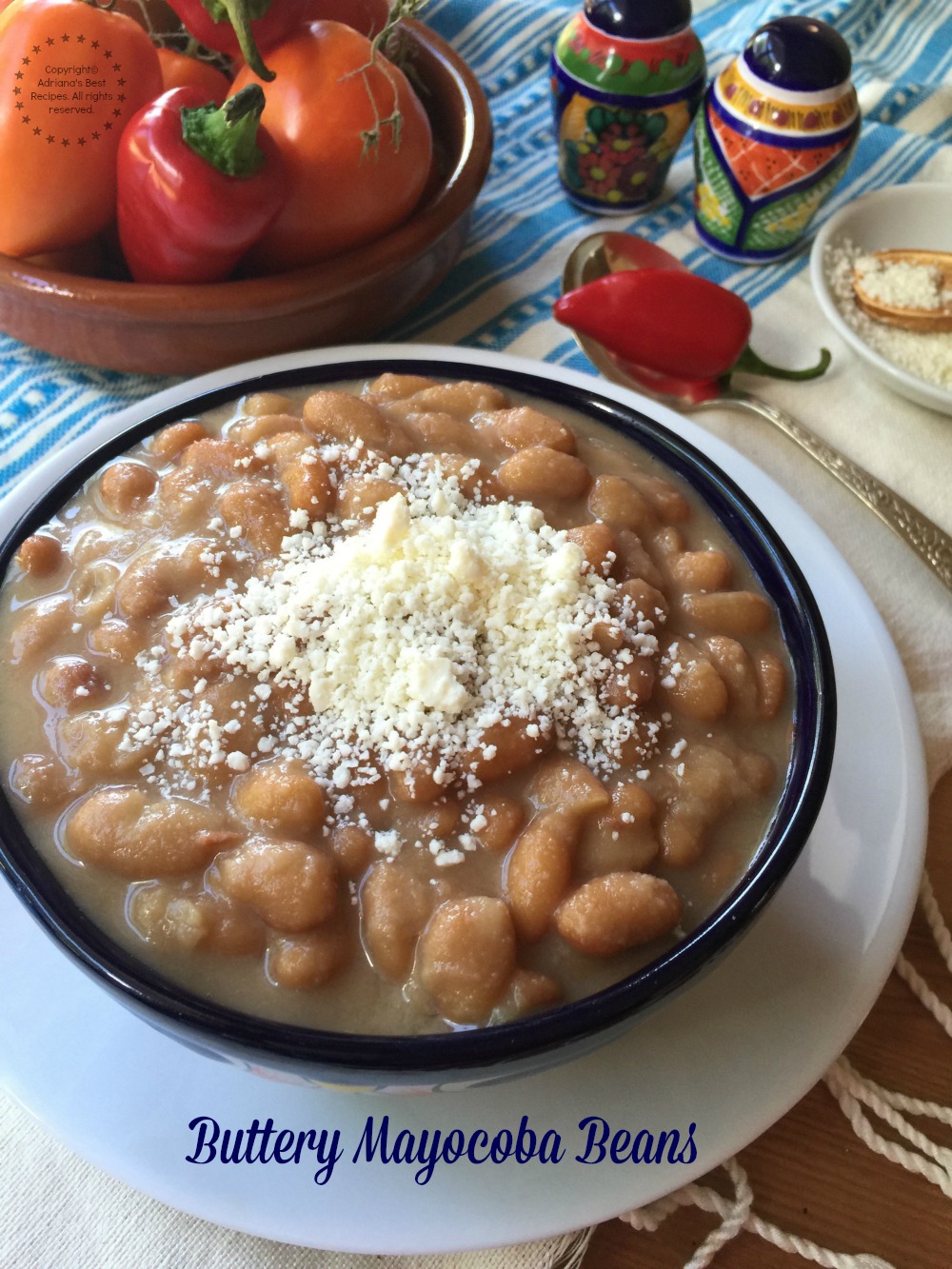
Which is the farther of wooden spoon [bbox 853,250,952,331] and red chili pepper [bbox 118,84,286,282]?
wooden spoon [bbox 853,250,952,331]

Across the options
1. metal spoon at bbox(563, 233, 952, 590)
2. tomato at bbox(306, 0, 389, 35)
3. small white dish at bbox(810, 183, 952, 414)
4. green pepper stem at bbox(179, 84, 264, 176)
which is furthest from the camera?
small white dish at bbox(810, 183, 952, 414)

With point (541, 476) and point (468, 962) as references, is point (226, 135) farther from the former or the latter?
point (468, 962)

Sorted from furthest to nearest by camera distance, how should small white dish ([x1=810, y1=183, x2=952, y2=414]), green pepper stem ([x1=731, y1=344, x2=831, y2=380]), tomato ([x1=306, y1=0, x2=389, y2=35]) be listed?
1. small white dish ([x1=810, y1=183, x2=952, y2=414])
2. green pepper stem ([x1=731, y1=344, x2=831, y2=380])
3. tomato ([x1=306, y1=0, x2=389, y2=35])

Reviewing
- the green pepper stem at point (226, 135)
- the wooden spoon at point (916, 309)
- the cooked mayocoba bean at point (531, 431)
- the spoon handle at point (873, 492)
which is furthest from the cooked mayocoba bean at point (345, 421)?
the wooden spoon at point (916, 309)

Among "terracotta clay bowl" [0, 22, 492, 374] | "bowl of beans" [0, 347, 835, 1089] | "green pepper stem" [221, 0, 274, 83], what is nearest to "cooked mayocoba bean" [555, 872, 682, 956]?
"bowl of beans" [0, 347, 835, 1089]

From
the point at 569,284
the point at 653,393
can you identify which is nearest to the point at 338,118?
the point at 569,284

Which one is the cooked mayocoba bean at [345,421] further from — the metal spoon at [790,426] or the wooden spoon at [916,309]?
the wooden spoon at [916,309]

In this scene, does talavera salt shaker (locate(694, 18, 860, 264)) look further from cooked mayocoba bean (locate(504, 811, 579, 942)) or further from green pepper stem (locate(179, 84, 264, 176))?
cooked mayocoba bean (locate(504, 811, 579, 942))

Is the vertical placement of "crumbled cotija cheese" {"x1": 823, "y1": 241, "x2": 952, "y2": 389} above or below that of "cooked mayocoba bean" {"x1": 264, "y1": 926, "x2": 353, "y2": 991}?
below
